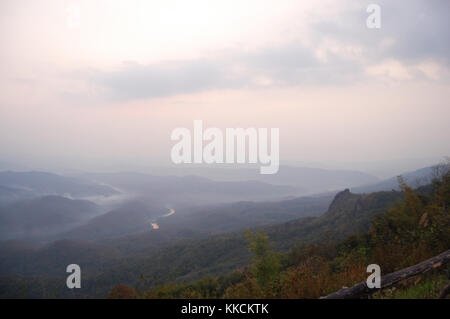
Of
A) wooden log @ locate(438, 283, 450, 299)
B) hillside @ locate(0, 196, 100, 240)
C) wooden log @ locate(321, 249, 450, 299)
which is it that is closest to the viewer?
wooden log @ locate(438, 283, 450, 299)

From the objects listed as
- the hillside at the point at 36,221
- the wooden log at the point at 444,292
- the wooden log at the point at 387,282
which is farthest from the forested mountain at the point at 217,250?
the hillside at the point at 36,221

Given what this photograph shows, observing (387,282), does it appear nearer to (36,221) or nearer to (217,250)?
(217,250)

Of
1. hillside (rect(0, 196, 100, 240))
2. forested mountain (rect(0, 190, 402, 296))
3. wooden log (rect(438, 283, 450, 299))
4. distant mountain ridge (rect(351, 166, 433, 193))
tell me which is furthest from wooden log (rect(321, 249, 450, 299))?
hillside (rect(0, 196, 100, 240))

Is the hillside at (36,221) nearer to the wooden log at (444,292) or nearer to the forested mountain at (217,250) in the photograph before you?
the forested mountain at (217,250)

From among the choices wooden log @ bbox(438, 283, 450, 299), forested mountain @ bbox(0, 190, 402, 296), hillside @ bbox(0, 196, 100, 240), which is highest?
wooden log @ bbox(438, 283, 450, 299)

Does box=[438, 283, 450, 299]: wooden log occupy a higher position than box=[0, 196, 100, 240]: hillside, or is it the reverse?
box=[438, 283, 450, 299]: wooden log

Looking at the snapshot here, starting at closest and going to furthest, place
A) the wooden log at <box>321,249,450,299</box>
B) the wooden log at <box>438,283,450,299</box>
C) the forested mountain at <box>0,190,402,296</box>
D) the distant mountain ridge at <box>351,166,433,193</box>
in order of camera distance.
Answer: the wooden log at <box>438,283,450,299</box> → the wooden log at <box>321,249,450,299</box> → the distant mountain ridge at <box>351,166,433,193</box> → the forested mountain at <box>0,190,402,296</box>

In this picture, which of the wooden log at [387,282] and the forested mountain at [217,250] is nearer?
the wooden log at [387,282]

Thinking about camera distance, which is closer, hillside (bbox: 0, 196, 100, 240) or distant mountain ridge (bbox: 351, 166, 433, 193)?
distant mountain ridge (bbox: 351, 166, 433, 193)

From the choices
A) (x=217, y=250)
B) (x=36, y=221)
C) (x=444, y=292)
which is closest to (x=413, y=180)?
(x=217, y=250)

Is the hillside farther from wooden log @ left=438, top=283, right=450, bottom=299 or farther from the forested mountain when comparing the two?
wooden log @ left=438, top=283, right=450, bottom=299

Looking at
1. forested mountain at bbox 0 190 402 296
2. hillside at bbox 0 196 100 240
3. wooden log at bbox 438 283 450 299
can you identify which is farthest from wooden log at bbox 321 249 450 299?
hillside at bbox 0 196 100 240
